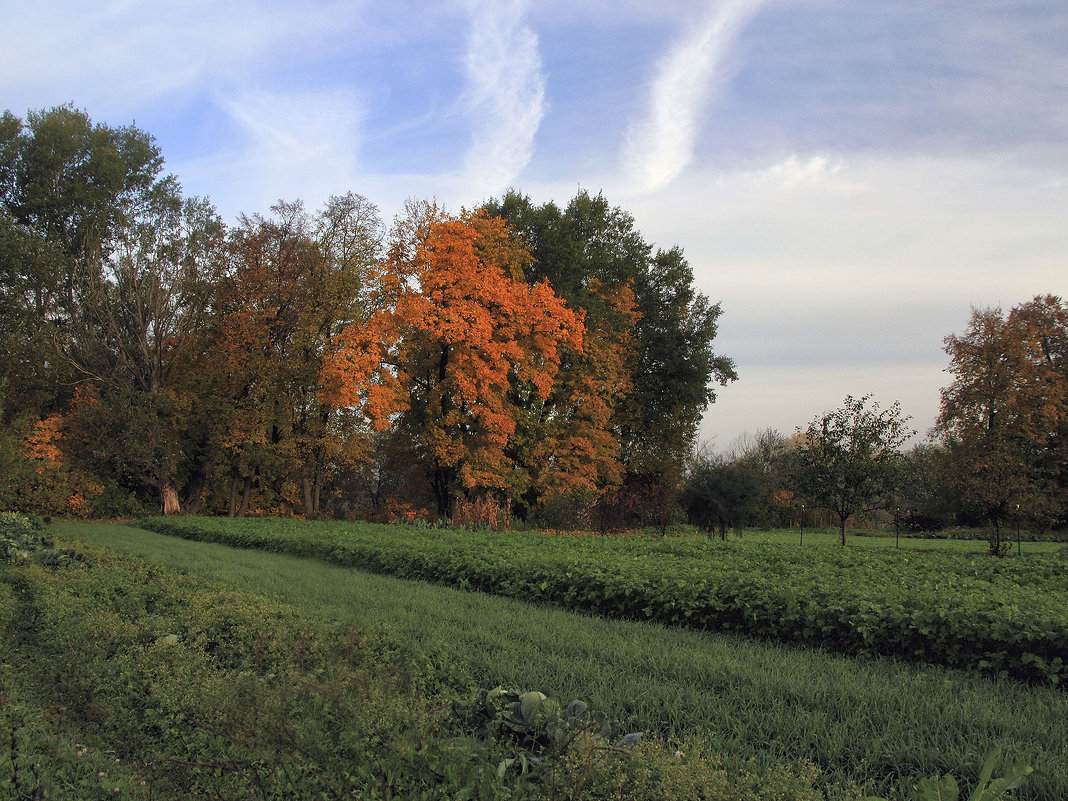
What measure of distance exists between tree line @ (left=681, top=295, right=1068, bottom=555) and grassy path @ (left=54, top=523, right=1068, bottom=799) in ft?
48.3

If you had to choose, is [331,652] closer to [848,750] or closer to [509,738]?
[509,738]

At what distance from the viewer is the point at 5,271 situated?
25938 millimetres

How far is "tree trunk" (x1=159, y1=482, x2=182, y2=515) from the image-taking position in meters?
26.3

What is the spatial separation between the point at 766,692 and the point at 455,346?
19.2 meters

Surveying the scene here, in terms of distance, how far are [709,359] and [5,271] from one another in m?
29.6

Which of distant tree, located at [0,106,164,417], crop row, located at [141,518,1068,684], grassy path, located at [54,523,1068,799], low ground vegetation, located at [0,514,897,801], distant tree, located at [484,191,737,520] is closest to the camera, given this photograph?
low ground vegetation, located at [0,514,897,801]

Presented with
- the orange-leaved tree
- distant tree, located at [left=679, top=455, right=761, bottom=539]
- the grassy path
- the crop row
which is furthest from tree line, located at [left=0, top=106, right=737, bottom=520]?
the grassy path

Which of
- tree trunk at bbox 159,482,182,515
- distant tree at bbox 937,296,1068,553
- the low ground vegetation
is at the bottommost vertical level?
tree trunk at bbox 159,482,182,515

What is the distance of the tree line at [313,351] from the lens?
2270cm

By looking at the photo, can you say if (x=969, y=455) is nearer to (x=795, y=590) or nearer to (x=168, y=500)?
(x=795, y=590)

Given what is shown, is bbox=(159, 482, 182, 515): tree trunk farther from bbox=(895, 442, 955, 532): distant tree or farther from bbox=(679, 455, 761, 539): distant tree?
bbox=(895, 442, 955, 532): distant tree

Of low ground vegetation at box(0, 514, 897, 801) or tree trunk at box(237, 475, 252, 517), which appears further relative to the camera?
tree trunk at box(237, 475, 252, 517)

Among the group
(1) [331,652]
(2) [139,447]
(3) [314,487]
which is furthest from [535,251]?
(1) [331,652]

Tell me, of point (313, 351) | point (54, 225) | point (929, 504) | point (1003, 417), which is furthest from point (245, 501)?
point (929, 504)
